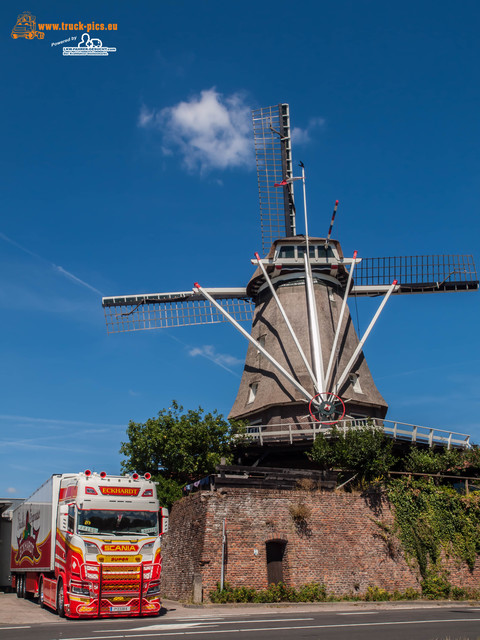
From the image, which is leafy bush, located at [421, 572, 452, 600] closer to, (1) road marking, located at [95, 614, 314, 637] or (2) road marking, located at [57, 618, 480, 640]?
(2) road marking, located at [57, 618, 480, 640]

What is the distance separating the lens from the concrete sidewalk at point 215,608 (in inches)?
627

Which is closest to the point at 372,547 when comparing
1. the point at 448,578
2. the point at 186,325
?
the point at 448,578

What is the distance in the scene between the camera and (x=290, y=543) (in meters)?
21.0

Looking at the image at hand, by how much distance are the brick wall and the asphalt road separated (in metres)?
1.92

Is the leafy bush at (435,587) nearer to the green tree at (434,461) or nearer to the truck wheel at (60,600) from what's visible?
the green tree at (434,461)

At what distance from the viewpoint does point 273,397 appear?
30.9m

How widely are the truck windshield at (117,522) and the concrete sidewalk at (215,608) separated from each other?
213 cm

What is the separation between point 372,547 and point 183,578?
21.7ft

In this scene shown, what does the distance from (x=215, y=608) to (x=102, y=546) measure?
4755mm

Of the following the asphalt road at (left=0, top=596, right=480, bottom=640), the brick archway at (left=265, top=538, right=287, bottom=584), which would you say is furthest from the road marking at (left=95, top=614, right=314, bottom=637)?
the brick archway at (left=265, top=538, right=287, bottom=584)

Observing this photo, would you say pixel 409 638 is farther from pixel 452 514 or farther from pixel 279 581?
pixel 452 514

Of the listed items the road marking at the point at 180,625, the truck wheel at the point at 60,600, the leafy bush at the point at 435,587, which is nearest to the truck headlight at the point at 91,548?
the truck wheel at the point at 60,600

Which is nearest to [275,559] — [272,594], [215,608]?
[272,594]

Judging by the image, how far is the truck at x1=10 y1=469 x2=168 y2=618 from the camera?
1533cm
